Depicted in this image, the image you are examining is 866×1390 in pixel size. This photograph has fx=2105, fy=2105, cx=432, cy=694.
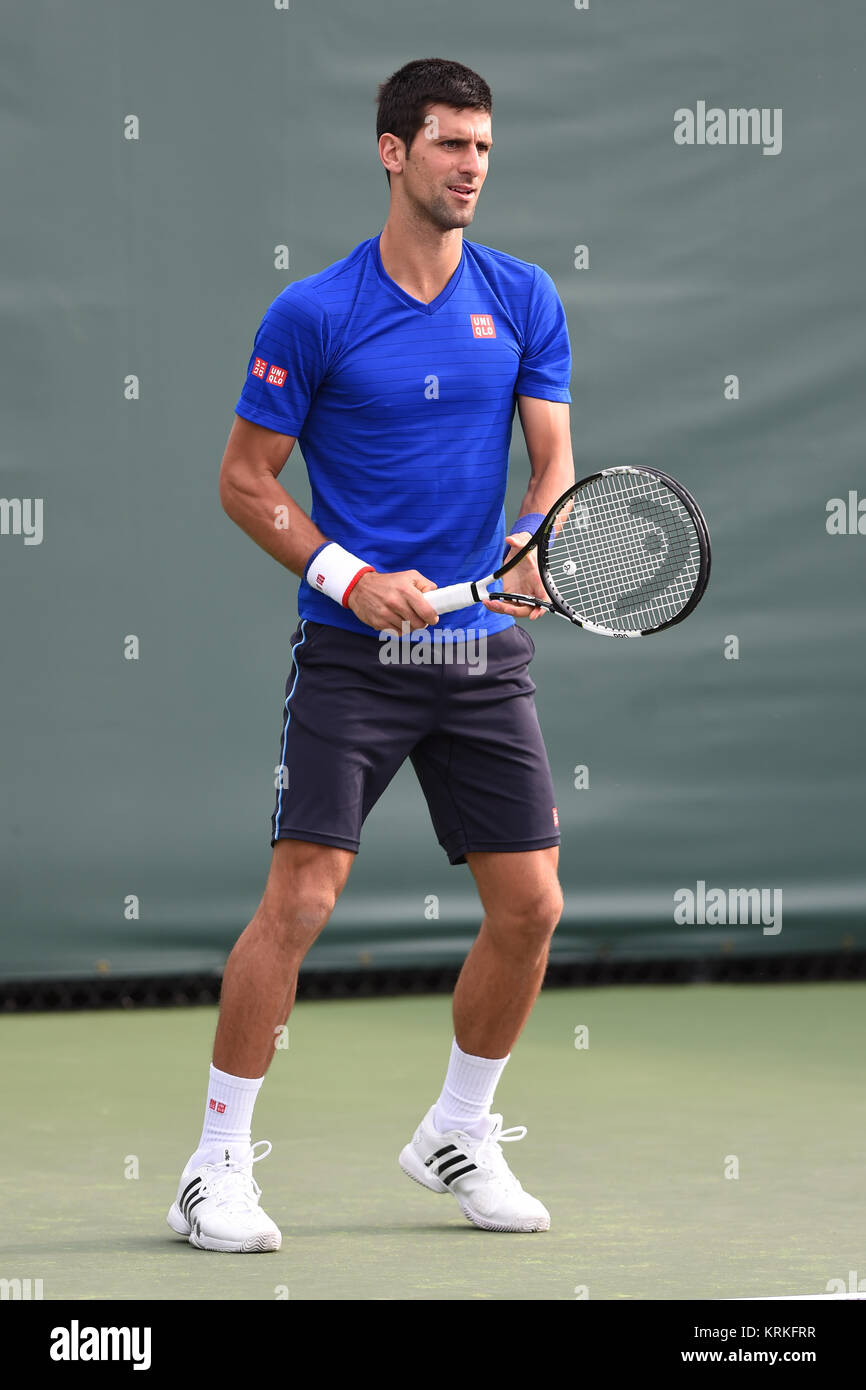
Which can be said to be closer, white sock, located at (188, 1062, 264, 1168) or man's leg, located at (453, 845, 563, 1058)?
white sock, located at (188, 1062, 264, 1168)

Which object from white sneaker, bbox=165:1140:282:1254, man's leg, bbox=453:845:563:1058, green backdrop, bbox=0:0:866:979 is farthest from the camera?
green backdrop, bbox=0:0:866:979

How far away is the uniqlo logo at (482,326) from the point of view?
9.64 feet

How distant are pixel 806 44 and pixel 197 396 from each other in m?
1.65

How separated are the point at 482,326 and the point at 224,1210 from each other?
1256 millimetres

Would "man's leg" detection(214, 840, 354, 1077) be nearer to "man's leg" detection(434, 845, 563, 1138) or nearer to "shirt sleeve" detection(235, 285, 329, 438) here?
"man's leg" detection(434, 845, 563, 1138)

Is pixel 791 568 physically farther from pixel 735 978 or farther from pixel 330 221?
pixel 330 221

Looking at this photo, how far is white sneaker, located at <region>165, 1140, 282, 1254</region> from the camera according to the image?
9.05ft

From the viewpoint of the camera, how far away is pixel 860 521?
494 centimetres

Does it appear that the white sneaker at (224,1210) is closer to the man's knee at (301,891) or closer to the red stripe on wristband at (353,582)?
the man's knee at (301,891)

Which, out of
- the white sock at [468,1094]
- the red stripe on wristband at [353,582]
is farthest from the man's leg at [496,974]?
the red stripe on wristband at [353,582]

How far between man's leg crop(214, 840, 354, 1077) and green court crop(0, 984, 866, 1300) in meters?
0.27

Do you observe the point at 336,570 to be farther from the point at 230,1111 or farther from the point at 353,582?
the point at 230,1111

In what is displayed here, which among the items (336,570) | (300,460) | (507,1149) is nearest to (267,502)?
(336,570)

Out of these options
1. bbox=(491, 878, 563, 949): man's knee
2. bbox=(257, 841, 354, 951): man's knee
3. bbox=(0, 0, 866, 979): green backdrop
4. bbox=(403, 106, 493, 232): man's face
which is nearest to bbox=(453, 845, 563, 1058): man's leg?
bbox=(491, 878, 563, 949): man's knee
